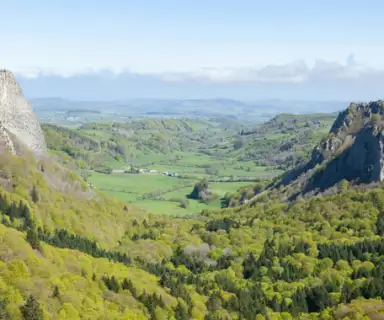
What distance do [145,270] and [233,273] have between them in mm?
31503

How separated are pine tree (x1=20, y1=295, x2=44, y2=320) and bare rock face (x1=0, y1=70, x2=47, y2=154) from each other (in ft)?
370

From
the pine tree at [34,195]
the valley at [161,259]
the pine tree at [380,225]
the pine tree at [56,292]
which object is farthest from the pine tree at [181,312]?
the pine tree at [380,225]

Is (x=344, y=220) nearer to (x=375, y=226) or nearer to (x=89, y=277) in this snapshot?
(x=375, y=226)

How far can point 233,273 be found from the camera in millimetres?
140875

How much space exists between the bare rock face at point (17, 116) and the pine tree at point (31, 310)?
11279cm

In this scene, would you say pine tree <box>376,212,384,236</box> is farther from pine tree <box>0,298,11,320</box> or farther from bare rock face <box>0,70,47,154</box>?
pine tree <box>0,298,11,320</box>

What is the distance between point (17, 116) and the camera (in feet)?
591

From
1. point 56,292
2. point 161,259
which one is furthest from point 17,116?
point 56,292

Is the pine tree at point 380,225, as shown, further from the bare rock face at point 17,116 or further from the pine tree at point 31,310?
the pine tree at point 31,310

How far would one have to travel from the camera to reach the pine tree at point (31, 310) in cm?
6325

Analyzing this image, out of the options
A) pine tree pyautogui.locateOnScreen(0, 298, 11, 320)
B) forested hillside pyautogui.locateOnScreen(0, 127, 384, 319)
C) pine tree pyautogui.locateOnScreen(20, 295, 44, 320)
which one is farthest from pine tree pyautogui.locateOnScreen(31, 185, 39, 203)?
pine tree pyautogui.locateOnScreen(20, 295, 44, 320)

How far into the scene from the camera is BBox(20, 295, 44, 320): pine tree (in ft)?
208

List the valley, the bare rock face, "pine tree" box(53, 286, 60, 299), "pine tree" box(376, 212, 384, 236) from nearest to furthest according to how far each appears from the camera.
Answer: "pine tree" box(53, 286, 60, 299) < the valley < "pine tree" box(376, 212, 384, 236) < the bare rock face

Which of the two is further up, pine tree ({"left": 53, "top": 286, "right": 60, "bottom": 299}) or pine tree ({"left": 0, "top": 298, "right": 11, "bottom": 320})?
pine tree ({"left": 0, "top": 298, "right": 11, "bottom": 320})
